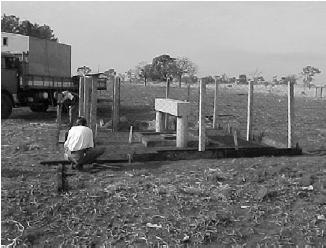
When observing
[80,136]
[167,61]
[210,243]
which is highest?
[167,61]

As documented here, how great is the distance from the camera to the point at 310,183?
6641mm

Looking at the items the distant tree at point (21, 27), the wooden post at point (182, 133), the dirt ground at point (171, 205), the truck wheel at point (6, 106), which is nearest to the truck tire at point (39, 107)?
the truck wheel at point (6, 106)

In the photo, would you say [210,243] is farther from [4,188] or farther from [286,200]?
[4,188]

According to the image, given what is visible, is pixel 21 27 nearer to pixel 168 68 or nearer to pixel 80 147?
pixel 168 68

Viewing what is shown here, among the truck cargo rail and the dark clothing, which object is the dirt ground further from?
the truck cargo rail

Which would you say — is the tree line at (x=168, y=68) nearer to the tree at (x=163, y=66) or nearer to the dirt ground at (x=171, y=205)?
the tree at (x=163, y=66)

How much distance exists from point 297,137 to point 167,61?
48978 mm

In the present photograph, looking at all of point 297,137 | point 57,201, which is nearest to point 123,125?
point 297,137

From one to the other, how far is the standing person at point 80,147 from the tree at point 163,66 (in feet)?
167

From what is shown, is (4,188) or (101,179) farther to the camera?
(101,179)

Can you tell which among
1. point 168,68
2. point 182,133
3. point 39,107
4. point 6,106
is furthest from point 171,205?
point 168,68

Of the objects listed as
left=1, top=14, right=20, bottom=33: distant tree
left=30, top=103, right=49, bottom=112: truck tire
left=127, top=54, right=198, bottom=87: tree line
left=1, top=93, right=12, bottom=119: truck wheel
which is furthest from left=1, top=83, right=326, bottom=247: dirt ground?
left=127, top=54, right=198, bottom=87: tree line

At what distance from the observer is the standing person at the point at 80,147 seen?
305 inches

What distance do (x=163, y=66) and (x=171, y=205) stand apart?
5625cm
